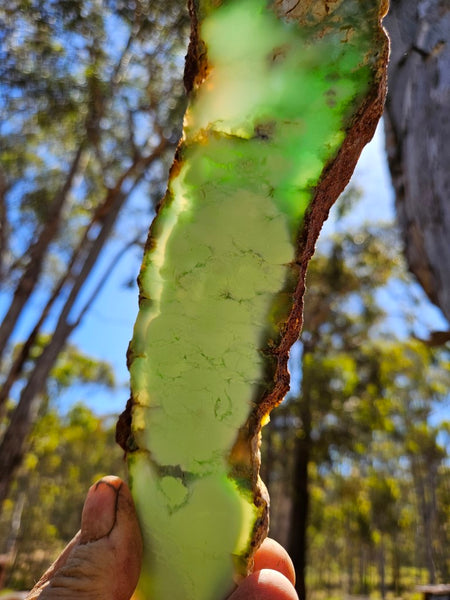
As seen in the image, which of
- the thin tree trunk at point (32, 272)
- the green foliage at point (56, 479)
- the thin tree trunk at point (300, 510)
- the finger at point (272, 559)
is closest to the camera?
the finger at point (272, 559)

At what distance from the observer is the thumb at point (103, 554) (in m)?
0.48

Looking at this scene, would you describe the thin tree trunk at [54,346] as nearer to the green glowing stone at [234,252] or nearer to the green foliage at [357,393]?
the green foliage at [357,393]

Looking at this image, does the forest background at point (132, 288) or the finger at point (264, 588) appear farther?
the forest background at point (132, 288)

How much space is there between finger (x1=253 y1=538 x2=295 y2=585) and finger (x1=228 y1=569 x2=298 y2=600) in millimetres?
73

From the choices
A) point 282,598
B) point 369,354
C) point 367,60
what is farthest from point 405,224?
point 369,354

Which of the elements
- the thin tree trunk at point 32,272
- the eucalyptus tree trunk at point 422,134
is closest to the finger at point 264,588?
the eucalyptus tree trunk at point 422,134

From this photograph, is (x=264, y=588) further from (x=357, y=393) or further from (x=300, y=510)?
(x=357, y=393)

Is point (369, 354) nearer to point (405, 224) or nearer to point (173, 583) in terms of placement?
point (405, 224)

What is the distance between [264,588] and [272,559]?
107mm

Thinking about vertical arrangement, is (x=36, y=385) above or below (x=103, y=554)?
above

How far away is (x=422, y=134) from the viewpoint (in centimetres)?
138

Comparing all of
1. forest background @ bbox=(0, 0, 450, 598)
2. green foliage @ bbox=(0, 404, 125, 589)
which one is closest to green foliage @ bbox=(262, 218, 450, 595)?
forest background @ bbox=(0, 0, 450, 598)

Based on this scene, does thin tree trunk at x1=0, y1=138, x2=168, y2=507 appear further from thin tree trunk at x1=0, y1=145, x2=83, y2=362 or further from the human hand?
the human hand

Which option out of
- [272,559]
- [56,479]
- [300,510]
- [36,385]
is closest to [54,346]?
[36,385]
